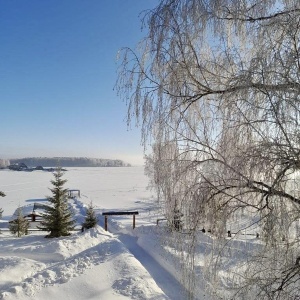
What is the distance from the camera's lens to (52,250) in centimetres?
923

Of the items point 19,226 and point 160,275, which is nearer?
point 160,275

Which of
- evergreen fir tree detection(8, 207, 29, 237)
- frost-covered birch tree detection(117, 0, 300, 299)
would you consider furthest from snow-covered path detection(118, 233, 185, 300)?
evergreen fir tree detection(8, 207, 29, 237)

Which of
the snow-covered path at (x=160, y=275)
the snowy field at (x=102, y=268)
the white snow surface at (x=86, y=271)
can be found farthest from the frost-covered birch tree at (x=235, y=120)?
the snow-covered path at (x=160, y=275)

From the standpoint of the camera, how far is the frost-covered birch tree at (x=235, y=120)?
2.33 metres

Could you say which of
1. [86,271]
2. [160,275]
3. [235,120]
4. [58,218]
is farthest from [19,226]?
[235,120]

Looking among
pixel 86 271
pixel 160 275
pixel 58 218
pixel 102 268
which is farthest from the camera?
pixel 58 218

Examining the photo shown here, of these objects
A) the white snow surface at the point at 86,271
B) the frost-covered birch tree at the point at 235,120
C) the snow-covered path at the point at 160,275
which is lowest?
the snow-covered path at the point at 160,275

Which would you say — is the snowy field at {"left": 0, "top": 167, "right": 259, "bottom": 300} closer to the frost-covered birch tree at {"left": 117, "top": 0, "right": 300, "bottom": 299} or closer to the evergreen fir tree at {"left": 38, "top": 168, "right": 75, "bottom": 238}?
the frost-covered birch tree at {"left": 117, "top": 0, "right": 300, "bottom": 299}

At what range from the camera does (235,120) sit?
2561 mm

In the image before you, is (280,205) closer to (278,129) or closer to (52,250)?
(278,129)

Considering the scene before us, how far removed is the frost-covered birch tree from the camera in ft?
7.63

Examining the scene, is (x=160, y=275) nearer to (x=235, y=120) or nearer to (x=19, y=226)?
(x=235, y=120)

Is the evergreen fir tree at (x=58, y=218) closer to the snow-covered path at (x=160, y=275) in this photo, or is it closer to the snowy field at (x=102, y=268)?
the snowy field at (x=102, y=268)

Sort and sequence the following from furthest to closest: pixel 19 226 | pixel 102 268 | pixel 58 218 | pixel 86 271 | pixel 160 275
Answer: pixel 19 226, pixel 58 218, pixel 160 275, pixel 102 268, pixel 86 271
